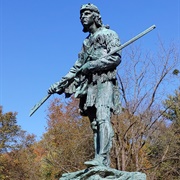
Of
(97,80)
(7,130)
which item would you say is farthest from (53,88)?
(7,130)

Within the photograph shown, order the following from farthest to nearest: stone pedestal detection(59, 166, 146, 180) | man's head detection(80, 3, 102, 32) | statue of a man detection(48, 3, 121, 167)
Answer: man's head detection(80, 3, 102, 32) < statue of a man detection(48, 3, 121, 167) < stone pedestal detection(59, 166, 146, 180)

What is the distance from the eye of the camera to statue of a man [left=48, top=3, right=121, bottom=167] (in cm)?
485

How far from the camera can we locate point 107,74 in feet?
17.0

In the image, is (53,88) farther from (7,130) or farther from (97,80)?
(7,130)

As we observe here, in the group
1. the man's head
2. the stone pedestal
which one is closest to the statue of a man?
the man's head

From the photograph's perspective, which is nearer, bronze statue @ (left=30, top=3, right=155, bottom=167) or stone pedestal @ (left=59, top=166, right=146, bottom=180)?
stone pedestal @ (left=59, top=166, right=146, bottom=180)

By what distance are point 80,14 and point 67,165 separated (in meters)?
15.1

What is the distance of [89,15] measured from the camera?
551 centimetres

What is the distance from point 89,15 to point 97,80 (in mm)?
1102

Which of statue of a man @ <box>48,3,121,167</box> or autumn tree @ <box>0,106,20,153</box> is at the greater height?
autumn tree @ <box>0,106,20,153</box>

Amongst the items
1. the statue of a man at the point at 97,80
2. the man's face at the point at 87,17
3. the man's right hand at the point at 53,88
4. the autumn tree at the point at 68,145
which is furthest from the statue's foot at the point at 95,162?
the autumn tree at the point at 68,145

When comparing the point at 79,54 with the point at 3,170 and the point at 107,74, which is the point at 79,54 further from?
the point at 3,170

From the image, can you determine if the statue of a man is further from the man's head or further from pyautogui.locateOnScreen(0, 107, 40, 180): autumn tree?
pyautogui.locateOnScreen(0, 107, 40, 180): autumn tree

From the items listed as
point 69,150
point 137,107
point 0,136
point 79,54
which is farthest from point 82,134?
point 79,54
